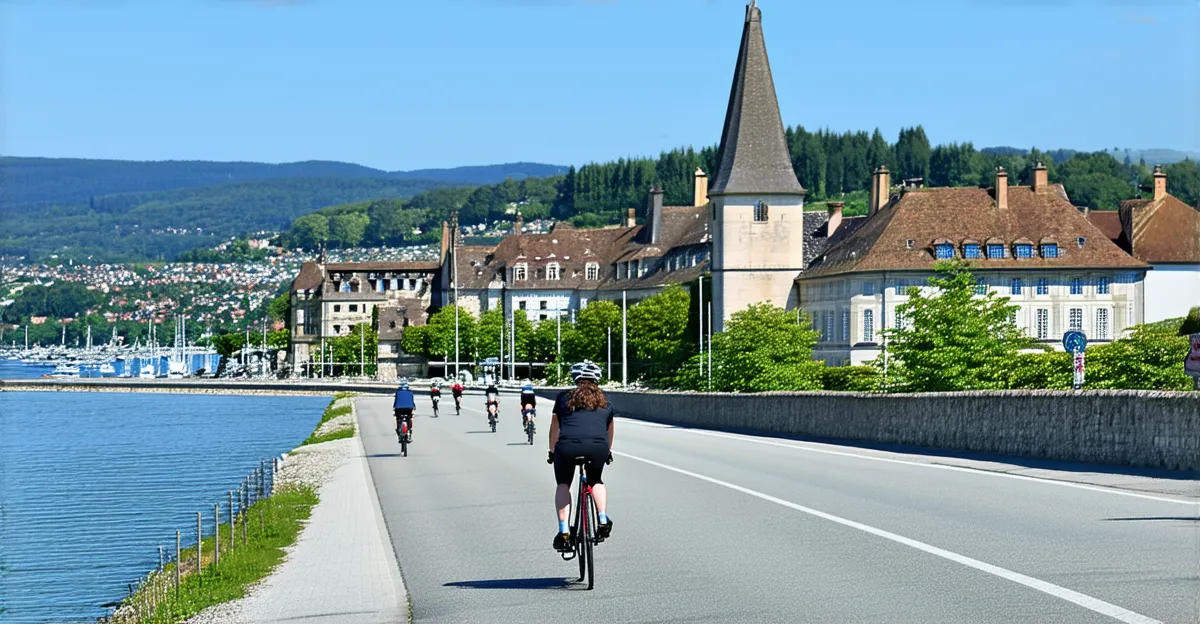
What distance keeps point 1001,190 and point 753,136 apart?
49.8 ft

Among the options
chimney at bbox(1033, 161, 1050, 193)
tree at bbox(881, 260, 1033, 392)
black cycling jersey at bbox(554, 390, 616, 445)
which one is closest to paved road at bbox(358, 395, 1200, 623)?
black cycling jersey at bbox(554, 390, 616, 445)

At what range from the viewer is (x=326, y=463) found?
4153 centimetres

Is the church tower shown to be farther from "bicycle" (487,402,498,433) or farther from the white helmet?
the white helmet

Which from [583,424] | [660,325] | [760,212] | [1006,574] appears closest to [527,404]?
[583,424]

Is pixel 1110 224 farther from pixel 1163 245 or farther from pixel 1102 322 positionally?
pixel 1102 322

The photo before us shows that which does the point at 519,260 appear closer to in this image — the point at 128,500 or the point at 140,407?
the point at 140,407

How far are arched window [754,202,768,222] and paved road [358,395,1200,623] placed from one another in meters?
82.8

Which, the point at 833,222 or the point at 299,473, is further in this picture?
the point at 833,222

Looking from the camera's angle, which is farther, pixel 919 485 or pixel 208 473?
pixel 208 473

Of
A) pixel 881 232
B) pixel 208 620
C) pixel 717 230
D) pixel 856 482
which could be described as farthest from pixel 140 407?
pixel 208 620

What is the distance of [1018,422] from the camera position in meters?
29.6

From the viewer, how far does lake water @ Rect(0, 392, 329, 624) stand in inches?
1049

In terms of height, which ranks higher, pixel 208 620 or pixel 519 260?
pixel 519 260

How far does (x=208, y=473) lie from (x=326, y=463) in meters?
10.7
